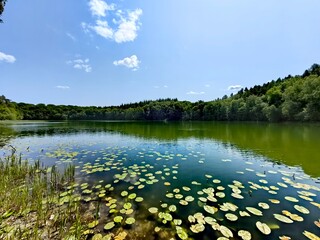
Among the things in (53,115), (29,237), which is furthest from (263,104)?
(53,115)

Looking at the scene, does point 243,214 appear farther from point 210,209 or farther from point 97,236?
point 97,236

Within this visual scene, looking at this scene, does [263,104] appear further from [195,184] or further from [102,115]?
[102,115]

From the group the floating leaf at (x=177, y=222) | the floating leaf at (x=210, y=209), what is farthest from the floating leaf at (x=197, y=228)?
the floating leaf at (x=210, y=209)

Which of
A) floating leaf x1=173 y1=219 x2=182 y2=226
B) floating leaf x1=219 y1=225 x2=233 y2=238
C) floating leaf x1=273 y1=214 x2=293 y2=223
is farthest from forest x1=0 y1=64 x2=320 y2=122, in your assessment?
floating leaf x1=273 y1=214 x2=293 y2=223

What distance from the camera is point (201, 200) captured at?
5211 millimetres

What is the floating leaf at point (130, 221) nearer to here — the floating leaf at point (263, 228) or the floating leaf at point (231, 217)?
the floating leaf at point (231, 217)

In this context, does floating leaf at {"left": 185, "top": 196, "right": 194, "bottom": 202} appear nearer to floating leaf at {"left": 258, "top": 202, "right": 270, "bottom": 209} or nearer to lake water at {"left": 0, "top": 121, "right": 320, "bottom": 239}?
lake water at {"left": 0, "top": 121, "right": 320, "bottom": 239}

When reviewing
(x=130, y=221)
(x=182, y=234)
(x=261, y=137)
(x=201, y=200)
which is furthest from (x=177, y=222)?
(x=261, y=137)

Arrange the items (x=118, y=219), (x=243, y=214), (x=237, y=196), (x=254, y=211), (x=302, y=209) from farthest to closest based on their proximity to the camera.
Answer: (x=237, y=196) < (x=302, y=209) < (x=254, y=211) < (x=243, y=214) < (x=118, y=219)

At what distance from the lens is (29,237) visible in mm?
3199

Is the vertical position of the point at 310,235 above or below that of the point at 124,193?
above

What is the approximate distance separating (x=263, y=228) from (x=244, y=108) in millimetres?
69935

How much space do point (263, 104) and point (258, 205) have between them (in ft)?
203

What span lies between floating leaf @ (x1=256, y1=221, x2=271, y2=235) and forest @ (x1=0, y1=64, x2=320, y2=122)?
2683cm
